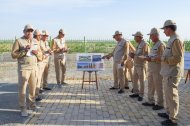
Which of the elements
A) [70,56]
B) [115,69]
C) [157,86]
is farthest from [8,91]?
[70,56]

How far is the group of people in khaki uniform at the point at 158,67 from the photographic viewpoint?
858 centimetres

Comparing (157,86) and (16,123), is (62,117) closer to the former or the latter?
(16,123)

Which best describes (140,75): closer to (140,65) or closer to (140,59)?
(140,65)

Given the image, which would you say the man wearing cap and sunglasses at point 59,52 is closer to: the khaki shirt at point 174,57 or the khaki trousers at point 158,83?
the khaki trousers at point 158,83

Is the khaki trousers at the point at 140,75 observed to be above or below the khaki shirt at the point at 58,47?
below

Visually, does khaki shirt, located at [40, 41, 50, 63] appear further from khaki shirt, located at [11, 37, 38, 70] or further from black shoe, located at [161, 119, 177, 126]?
black shoe, located at [161, 119, 177, 126]

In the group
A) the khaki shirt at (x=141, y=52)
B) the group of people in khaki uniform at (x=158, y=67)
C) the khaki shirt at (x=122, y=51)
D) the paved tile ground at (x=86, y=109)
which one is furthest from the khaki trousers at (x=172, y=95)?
the khaki shirt at (x=122, y=51)

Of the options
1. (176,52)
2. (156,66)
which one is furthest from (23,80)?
(176,52)

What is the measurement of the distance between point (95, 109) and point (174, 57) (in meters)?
3.07

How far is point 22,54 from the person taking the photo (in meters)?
9.46

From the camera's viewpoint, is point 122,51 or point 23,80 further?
point 122,51

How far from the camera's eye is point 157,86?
34.2ft

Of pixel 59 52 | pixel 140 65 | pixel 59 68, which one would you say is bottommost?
pixel 59 68

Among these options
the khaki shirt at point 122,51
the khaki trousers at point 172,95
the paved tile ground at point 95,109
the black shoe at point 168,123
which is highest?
the khaki shirt at point 122,51
